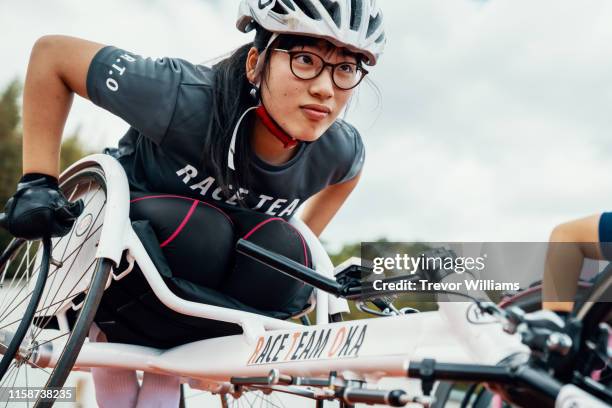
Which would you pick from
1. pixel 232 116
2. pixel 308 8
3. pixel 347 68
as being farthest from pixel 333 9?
pixel 232 116

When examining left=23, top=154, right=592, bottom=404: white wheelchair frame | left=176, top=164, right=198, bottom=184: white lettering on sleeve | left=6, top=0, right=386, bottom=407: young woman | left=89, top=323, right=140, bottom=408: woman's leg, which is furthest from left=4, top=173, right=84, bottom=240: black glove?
left=89, top=323, right=140, bottom=408: woman's leg

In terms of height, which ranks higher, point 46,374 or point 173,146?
point 173,146

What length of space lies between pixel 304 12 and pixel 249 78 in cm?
26

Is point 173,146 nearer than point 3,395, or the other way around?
point 173,146

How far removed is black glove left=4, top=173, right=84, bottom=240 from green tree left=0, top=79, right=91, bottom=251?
22.7 metres

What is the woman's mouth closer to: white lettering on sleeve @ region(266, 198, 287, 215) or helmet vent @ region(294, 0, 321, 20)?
helmet vent @ region(294, 0, 321, 20)

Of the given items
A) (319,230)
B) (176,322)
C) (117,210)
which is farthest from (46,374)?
(319,230)

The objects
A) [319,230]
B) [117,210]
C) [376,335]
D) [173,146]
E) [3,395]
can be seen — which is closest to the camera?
[376,335]

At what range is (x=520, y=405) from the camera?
1283 mm

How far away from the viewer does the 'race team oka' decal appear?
70.2 inches

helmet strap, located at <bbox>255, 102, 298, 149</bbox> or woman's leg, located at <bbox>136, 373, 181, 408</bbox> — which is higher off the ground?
helmet strap, located at <bbox>255, 102, 298, 149</bbox>

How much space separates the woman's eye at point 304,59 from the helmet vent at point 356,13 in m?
0.17

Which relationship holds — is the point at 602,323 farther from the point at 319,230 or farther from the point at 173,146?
the point at 319,230

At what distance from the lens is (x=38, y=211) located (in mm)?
2107
